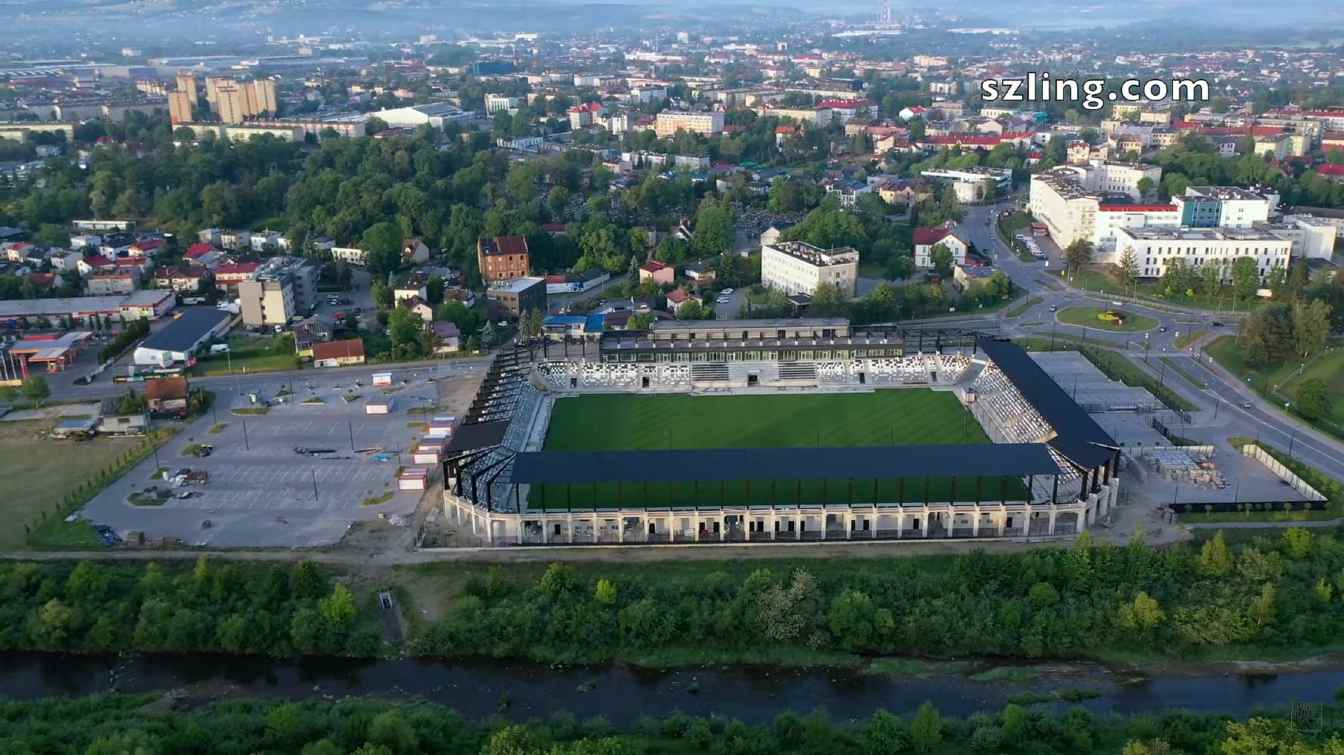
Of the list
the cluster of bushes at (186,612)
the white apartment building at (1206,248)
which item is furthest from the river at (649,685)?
the white apartment building at (1206,248)

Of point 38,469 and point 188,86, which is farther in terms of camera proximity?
point 188,86

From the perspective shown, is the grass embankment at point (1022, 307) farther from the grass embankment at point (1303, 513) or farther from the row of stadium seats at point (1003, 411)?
the grass embankment at point (1303, 513)

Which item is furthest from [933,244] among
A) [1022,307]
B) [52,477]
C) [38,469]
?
[38,469]

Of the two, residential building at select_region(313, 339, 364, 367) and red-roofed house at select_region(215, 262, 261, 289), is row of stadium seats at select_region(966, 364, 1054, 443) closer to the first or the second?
residential building at select_region(313, 339, 364, 367)

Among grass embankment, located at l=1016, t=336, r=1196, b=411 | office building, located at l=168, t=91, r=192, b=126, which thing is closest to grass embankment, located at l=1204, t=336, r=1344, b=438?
grass embankment, located at l=1016, t=336, r=1196, b=411

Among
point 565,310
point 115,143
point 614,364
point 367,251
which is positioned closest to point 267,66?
point 115,143

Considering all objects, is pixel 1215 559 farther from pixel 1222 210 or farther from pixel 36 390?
pixel 1222 210
